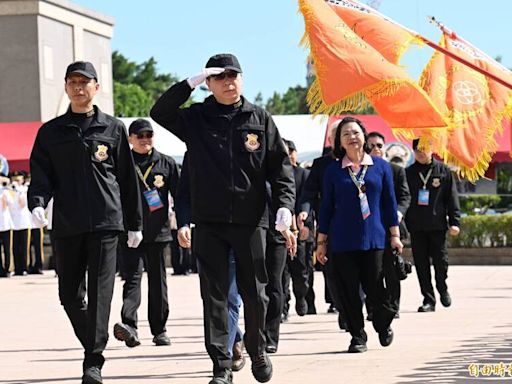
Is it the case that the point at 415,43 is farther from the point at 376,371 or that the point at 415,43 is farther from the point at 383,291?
the point at 376,371

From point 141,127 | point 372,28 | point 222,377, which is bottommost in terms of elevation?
point 222,377

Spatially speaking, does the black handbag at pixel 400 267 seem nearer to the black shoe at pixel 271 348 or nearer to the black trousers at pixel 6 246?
the black shoe at pixel 271 348

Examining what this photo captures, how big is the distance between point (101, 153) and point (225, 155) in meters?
1.07

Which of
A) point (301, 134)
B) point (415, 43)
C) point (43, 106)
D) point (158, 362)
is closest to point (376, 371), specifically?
point (158, 362)

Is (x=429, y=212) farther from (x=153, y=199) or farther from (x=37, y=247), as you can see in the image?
(x=37, y=247)

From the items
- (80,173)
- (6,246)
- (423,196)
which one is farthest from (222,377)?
(6,246)

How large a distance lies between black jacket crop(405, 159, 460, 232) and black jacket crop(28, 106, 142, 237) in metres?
7.02

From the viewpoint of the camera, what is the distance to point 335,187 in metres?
11.3

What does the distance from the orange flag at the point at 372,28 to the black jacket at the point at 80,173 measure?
465 cm

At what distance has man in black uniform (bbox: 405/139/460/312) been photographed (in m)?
16.0

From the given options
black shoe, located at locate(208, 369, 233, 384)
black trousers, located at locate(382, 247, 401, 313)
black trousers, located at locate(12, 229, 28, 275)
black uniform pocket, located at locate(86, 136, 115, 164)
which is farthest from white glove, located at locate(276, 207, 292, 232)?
black trousers, located at locate(12, 229, 28, 275)

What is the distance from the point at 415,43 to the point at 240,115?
16.5 feet

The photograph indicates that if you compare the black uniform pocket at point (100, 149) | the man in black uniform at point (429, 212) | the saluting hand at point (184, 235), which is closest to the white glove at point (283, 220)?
the saluting hand at point (184, 235)

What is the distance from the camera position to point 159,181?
1235 centimetres
